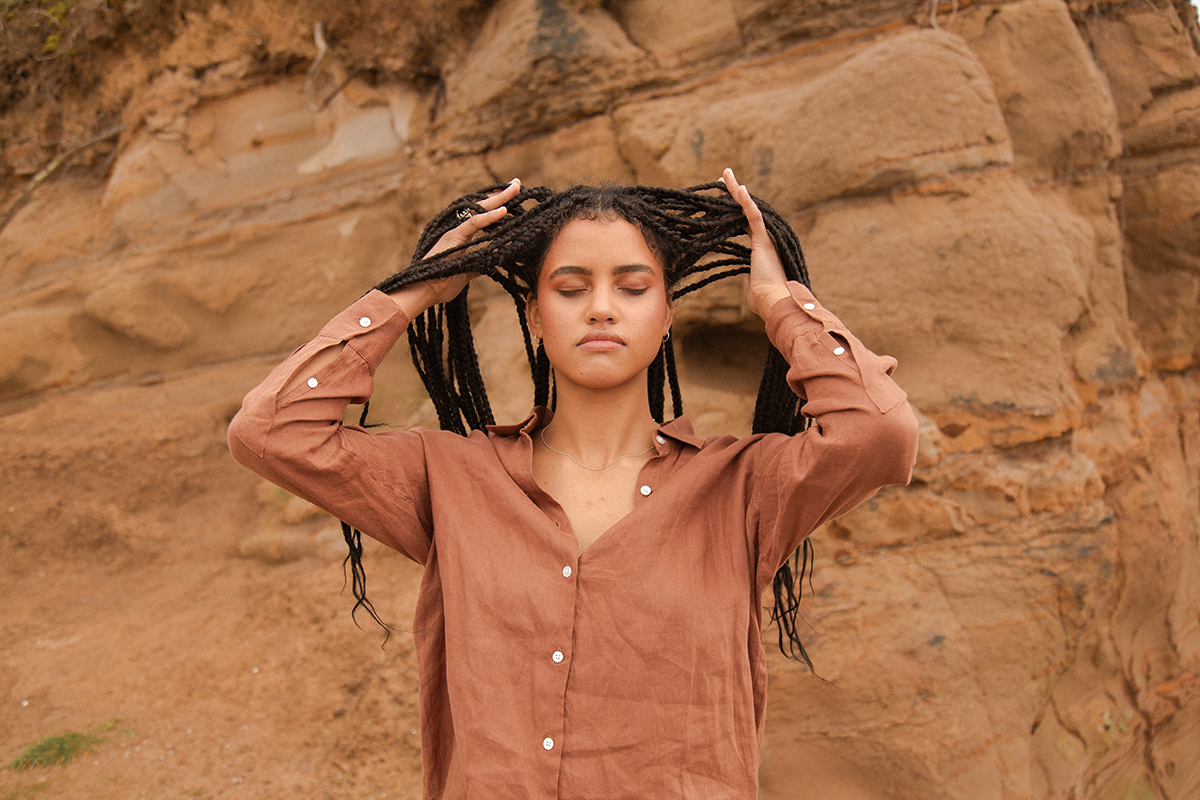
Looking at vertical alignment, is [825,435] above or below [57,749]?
above

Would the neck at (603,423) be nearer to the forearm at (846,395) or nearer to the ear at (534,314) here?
the ear at (534,314)

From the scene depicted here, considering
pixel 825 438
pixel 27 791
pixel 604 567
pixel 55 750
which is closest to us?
pixel 825 438

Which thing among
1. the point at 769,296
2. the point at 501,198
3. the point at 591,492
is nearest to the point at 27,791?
the point at 591,492

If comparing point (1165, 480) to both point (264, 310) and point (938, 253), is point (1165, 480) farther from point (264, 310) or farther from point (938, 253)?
point (264, 310)

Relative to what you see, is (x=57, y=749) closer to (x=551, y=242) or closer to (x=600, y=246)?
(x=551, y=242)

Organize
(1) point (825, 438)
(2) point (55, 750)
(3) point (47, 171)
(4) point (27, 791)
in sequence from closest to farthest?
1. (1) point (825, 438)
2. (4) point (27, 791)
3. (2) point (55, 750)
4. (3) point (47, 171)

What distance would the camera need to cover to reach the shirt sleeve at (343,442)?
166 centimetres

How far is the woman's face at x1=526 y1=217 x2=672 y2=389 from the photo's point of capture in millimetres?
1822

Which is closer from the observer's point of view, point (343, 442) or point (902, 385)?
point (343, 442)

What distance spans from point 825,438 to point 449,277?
3.14 ft

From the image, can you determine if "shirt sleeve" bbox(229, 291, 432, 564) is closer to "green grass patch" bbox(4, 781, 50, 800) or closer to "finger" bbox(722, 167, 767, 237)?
"finger" bbox(722, 167, 767, 237)

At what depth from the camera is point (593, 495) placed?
1.91m

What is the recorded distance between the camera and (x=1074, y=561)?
10.2 feet

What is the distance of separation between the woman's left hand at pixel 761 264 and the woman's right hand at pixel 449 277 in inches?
21.2
